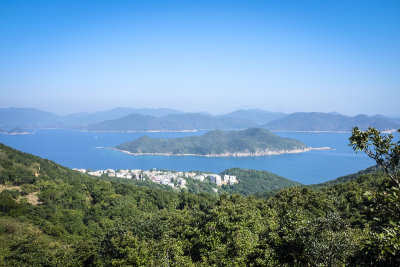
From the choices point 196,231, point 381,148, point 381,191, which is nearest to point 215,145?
point 196,231

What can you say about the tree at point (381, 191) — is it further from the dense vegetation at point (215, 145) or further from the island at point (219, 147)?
the dense vegetation at point (215, 145)

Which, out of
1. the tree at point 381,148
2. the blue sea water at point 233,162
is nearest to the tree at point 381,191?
the tree at point 381,148

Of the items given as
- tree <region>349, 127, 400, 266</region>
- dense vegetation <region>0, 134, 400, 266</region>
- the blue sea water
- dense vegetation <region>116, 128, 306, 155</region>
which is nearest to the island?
dense vegetation <region>116, 128, 306, 155</region>

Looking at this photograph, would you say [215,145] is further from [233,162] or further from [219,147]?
[233,162]

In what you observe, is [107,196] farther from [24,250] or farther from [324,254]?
[324,254]

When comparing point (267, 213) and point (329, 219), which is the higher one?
point (329, 219)

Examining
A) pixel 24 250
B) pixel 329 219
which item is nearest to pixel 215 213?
pixel 329 219

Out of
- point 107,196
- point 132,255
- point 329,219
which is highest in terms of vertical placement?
point 329,219
